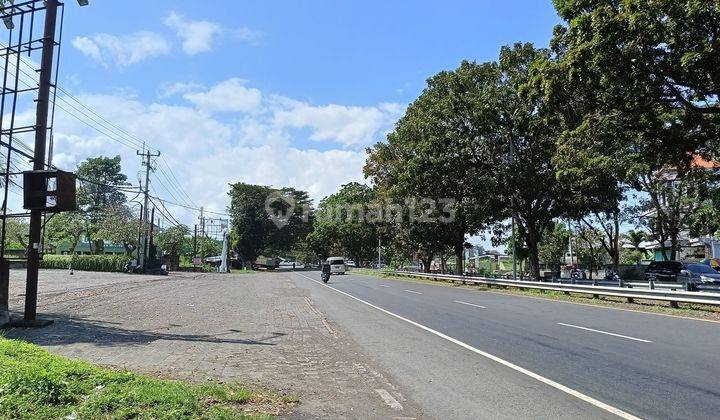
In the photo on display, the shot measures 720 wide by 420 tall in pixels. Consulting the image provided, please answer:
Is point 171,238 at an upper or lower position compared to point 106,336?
upper

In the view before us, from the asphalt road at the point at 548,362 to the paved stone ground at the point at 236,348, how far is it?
62 cm

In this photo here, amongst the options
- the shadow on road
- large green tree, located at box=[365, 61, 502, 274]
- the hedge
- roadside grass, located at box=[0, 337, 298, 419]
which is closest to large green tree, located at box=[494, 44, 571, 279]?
large green tree, located at box=[365, 61, 502, 274]

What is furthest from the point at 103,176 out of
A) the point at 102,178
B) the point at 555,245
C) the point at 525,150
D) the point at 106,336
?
the point at 106,336

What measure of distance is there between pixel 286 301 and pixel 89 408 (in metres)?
16.7

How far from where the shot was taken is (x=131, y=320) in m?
14.2

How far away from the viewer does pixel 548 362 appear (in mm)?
8805

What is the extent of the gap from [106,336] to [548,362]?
28.7ft

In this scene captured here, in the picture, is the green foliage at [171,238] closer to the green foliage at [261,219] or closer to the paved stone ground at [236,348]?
the green foliage at [261,219]

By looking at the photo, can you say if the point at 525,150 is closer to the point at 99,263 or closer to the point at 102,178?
the point at 99,263

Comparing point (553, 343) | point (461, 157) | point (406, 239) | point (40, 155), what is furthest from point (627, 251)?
point (40, 155)

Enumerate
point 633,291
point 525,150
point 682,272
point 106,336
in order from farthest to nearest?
point 682,272 < point 525,150 < point 633,291 < point 106,336

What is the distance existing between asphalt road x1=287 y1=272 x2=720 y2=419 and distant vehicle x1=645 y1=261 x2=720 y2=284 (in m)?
19.5

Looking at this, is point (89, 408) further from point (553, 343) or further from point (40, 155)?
point (40, 155)

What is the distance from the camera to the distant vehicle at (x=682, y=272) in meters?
31.7
